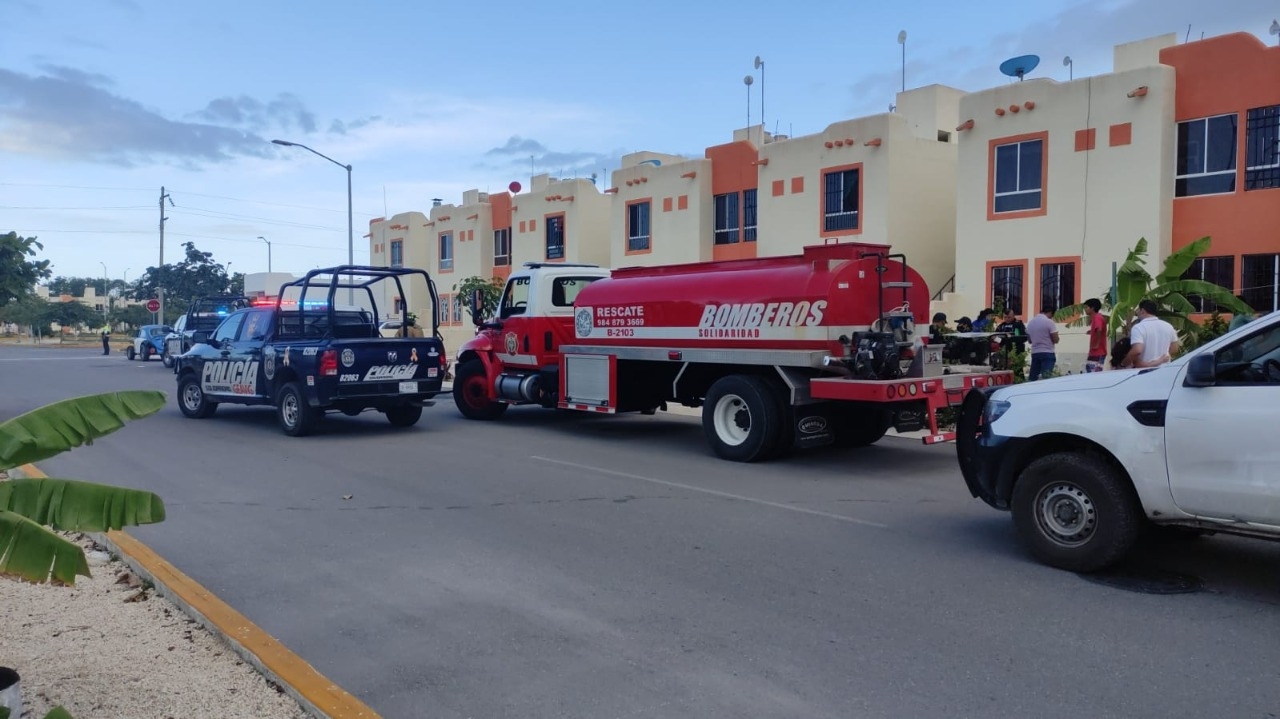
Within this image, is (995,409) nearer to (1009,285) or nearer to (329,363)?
(329,363)

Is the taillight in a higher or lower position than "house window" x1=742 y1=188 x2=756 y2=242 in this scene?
lower

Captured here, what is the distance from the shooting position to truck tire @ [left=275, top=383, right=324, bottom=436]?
13289 mm

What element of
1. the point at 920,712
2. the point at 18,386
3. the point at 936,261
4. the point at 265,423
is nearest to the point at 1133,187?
the point at 936,261

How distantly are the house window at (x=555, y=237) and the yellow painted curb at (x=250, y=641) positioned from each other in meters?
30.9

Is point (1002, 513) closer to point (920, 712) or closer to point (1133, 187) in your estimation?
point (920, 712)

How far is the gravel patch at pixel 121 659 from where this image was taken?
423cm

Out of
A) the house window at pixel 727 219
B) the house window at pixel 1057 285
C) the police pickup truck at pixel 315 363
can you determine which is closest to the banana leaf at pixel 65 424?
the police pickup truck at pixel 315 363

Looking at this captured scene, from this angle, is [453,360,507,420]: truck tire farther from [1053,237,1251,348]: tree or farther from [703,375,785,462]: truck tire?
[1053,237,1251,348]: tree

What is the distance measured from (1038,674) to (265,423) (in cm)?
1331

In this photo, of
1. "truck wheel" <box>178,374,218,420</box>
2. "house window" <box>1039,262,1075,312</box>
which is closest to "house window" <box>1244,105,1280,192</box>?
"house window" <box>1039,262,1075,312</box>

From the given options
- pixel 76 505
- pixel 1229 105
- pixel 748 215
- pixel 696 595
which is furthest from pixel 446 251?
pixel 76 505

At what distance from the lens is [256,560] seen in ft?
22.7

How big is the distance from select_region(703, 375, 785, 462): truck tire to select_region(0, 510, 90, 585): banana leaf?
26.9 ft

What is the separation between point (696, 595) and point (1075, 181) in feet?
59.6
